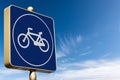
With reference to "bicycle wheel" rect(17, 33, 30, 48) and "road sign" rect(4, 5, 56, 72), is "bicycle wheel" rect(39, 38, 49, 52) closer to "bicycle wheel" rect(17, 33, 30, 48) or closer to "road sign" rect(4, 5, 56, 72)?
"road sign" rect(4, 5, 56, 72)

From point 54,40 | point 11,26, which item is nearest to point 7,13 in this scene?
point 11,26

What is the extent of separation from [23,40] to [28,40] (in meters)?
0.10

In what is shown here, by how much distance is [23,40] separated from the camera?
177 inches

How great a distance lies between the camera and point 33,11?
4.95 m

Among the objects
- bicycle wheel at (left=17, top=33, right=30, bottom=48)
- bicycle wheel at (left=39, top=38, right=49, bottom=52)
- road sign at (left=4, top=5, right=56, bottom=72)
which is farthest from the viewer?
bicycle wheel at (left=39, top=38, right=49, bottom=52)

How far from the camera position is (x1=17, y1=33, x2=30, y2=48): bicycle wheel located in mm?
4486

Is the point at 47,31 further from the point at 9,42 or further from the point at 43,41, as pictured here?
the point at 9,42

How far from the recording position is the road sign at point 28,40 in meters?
4.38

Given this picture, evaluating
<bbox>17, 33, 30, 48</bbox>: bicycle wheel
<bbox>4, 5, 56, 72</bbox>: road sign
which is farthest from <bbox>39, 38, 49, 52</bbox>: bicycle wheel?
<bbox>17, 33, 30, 48</bbox>: bicycle wheel

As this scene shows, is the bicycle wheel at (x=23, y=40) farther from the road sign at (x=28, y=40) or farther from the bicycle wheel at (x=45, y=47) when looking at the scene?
the bicycle wheel at (x=45, y=47)

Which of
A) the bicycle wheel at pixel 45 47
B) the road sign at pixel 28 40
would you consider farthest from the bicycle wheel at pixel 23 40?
the bicycle wheel at pixel 45 47

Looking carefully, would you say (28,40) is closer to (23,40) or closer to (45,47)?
(23,40)

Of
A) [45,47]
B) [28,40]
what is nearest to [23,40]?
[28,40]

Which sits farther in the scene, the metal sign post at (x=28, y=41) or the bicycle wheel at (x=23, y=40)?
the bicycle wheel at (x=23, y=40)
